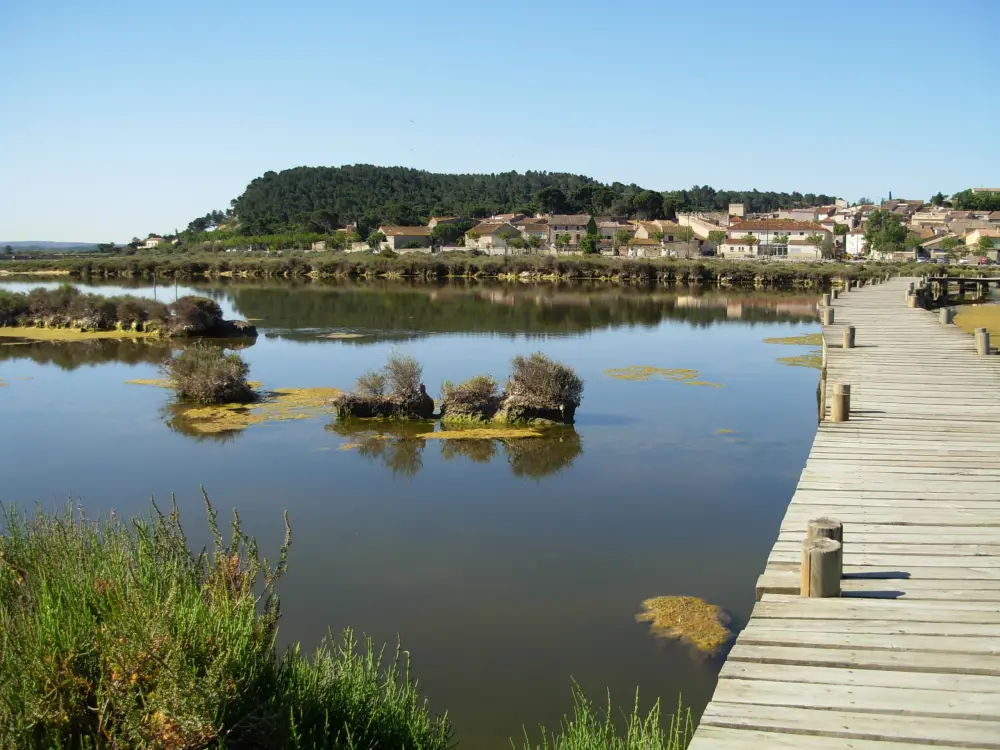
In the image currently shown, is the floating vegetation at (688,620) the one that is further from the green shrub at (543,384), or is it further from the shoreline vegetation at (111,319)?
the shoreline vegetation at (111,319)

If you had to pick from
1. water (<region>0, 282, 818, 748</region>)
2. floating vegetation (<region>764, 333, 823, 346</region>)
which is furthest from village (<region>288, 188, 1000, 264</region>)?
water (<region>0, 282, 818, 748</region>)

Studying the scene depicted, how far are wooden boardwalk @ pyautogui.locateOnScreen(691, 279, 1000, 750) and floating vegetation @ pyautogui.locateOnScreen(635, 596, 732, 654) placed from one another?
5.47 feet

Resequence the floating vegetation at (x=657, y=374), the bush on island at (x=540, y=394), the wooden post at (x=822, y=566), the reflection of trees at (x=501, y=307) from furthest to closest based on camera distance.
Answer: the reflection of trees at (x=501, y=307)
the floating vegetation at (x=657, y=374)
the bush on island at (x=540, y=394)
the wooden post at (x=822, y=566)

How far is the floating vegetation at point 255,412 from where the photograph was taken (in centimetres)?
1802

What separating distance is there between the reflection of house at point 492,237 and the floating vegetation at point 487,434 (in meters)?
84.4

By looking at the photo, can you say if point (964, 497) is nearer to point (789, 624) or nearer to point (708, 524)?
point (789, 624)

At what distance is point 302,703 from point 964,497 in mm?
5632

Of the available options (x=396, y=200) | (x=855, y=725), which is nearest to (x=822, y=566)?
(x=855, y=725)

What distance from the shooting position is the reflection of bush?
48.6 feet

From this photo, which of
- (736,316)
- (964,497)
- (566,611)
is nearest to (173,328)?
(736,316)

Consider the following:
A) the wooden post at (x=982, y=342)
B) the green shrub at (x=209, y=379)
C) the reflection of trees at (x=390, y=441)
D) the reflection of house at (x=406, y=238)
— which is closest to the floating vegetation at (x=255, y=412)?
the green shrub at (x=209, y=379)

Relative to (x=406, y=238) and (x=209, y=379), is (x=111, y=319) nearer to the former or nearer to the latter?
(x=209, y=379)

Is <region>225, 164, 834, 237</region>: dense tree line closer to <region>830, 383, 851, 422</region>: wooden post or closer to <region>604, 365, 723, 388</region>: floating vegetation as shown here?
<region>604, 365, 723, 388</region>: floating vegetation

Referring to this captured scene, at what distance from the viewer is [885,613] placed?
5.34m
